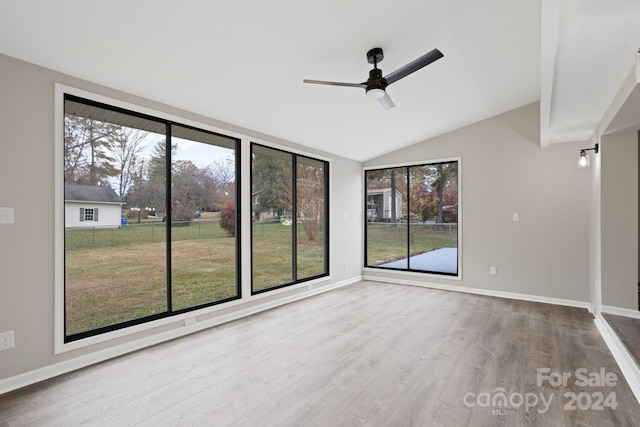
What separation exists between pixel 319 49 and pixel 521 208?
4.00 m

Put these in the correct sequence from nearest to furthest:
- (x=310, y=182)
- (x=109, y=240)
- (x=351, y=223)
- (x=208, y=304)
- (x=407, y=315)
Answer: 1. (x=109, y=240)
2. (x=208, y=304)
3. (x=407, y=315)
4. (x=310, y=182)
5. (x=351, y=223)

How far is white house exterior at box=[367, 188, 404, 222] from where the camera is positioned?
19.9 ft

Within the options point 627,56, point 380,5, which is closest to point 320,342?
point 380,5

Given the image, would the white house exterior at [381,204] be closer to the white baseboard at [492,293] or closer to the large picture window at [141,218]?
the white baseboard at [492,293]

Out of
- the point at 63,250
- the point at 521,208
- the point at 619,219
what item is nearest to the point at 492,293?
the point at 521,208

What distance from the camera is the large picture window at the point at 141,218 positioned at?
282 centimetres

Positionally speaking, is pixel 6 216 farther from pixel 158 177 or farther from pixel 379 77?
pixel 379 77

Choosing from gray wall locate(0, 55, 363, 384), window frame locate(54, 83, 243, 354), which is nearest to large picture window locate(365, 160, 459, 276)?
window frame locate(54, 83, 243, 354)

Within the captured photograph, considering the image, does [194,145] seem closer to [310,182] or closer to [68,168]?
[68,168]

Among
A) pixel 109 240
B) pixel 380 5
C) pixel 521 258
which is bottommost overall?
pixel 521 258

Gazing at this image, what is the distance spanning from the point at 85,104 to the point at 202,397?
8.88 ft

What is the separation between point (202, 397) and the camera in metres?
2.22

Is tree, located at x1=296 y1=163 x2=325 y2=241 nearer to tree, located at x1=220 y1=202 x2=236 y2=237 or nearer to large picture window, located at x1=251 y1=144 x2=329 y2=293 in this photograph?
large picture window, located at x1=251 y1=144 x2=329 y2=293

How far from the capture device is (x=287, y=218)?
497 centimetres
